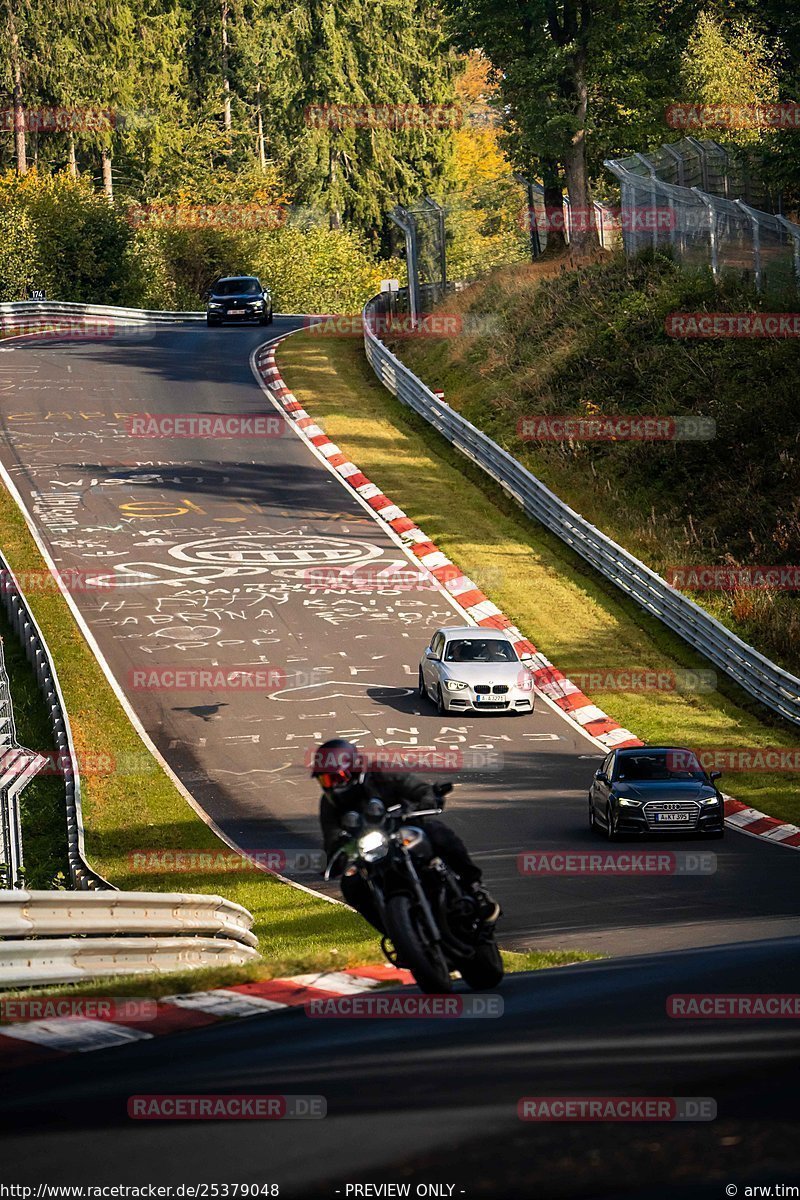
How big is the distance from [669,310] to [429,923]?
3372 cm

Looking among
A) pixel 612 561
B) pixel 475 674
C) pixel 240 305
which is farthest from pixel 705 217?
pixel 240 305

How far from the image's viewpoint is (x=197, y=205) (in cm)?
9831

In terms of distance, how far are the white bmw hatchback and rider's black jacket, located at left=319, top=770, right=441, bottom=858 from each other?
15.7 metres

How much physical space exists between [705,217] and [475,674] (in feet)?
65.1

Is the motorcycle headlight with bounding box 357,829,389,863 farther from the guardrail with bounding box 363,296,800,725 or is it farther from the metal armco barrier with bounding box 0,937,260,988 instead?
the guardrail with bounding box 363,296,800,725

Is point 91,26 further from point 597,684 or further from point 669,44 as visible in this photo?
point 597,684

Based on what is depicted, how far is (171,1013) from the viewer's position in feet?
32.2

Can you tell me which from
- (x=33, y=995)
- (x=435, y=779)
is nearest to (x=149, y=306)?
(x=435, y=779)

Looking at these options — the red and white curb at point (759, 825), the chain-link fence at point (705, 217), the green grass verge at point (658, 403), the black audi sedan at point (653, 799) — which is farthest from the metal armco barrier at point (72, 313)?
the black audi sedan at point (653, 799)

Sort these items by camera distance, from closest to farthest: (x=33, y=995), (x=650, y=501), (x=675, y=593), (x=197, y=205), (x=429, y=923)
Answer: (x=429, y=923), (x=33, y=995), (x=675, y=593), (x=650, y=501), (x=197, y=205)

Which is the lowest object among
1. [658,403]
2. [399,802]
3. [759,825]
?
[759,825]

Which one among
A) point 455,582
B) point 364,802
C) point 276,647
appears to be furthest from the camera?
point 455,582

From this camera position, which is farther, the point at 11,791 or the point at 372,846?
the point at 11,791

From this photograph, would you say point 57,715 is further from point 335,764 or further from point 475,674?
point 335,764
